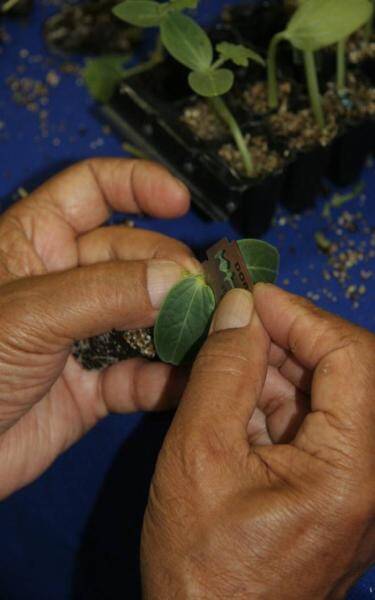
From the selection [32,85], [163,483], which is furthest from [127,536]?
[32,85]

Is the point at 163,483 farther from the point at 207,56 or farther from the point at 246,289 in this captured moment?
the point at 207,56

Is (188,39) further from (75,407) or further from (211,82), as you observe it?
(75,407)

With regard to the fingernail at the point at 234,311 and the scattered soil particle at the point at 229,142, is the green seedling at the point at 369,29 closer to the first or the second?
the scattered soil particle at the point at 229,142

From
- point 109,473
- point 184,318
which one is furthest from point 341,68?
point 109,473

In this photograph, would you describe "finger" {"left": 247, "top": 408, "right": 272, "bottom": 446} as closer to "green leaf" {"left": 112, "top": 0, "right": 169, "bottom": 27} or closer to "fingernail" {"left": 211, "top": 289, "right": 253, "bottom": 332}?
"fingernail" {"left": 211, "top": 289, "right": 253, "bottom": 332}

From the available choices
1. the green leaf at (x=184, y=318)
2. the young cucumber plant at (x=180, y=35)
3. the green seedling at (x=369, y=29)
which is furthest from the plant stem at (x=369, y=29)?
the green leaf at (x=184, y=318)
